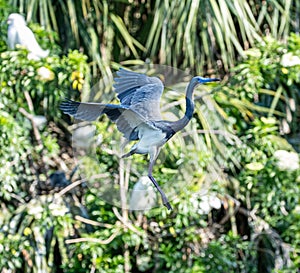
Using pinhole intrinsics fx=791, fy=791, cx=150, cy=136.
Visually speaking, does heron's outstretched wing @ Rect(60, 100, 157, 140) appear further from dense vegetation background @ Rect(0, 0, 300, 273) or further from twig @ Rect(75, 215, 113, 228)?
twig @ Rect(75, 215, 113, 228)

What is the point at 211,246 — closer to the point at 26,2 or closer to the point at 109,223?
the point at 109,223

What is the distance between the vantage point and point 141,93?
72.7 inches

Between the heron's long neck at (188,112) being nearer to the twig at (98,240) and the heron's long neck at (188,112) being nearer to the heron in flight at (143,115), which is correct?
the heron in flight at (143,115)

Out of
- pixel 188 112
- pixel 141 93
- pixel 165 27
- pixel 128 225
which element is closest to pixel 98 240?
pixel 128 225

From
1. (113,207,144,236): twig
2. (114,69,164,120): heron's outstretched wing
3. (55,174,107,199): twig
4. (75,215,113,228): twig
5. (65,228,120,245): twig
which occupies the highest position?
(114,69,164,120): heron's outstretched wing

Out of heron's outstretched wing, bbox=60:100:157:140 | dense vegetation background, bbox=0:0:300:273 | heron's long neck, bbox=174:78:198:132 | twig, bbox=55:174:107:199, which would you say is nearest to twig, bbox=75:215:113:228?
dense vegetation background, bbox=0:0:300:273

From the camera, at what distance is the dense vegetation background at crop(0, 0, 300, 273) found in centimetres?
311

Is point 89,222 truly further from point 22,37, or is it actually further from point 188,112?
point 188,112

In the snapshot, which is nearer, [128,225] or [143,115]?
[143,115]

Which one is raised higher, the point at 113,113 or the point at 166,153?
the point at 113,113

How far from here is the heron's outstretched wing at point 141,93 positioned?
1.77 metres

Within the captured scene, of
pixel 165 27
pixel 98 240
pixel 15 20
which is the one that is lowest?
pixel 98 240

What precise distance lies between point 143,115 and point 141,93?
11 centimetres

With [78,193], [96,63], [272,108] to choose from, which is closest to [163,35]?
[96,63]
